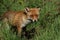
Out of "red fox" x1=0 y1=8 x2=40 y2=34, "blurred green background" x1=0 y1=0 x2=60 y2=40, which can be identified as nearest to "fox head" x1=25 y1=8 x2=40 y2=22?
"red fox" x1=0 y1=8 x2=40 y2=34

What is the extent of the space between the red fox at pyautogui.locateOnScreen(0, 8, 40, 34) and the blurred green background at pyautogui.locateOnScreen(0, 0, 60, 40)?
0.27 metres

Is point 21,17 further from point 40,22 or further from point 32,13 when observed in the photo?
point 40,22

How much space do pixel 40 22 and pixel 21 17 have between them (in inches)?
26.4

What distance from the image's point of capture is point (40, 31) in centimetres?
876

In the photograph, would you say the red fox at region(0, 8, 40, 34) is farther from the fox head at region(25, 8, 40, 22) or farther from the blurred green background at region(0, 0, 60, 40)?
the blurred green background at region(0, 0, 60, 40)

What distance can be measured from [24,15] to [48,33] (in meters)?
1.25

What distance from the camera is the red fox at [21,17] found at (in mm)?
8883

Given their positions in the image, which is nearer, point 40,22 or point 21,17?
point 21,17

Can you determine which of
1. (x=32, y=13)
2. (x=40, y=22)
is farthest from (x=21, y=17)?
(x=40, y=22)

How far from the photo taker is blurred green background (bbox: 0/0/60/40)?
8.20m

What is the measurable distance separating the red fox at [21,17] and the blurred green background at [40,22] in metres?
0.27

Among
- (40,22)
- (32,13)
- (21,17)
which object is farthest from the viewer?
(40,22)

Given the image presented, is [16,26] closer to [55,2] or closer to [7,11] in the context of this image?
[7,11]

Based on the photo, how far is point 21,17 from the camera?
359 inches
